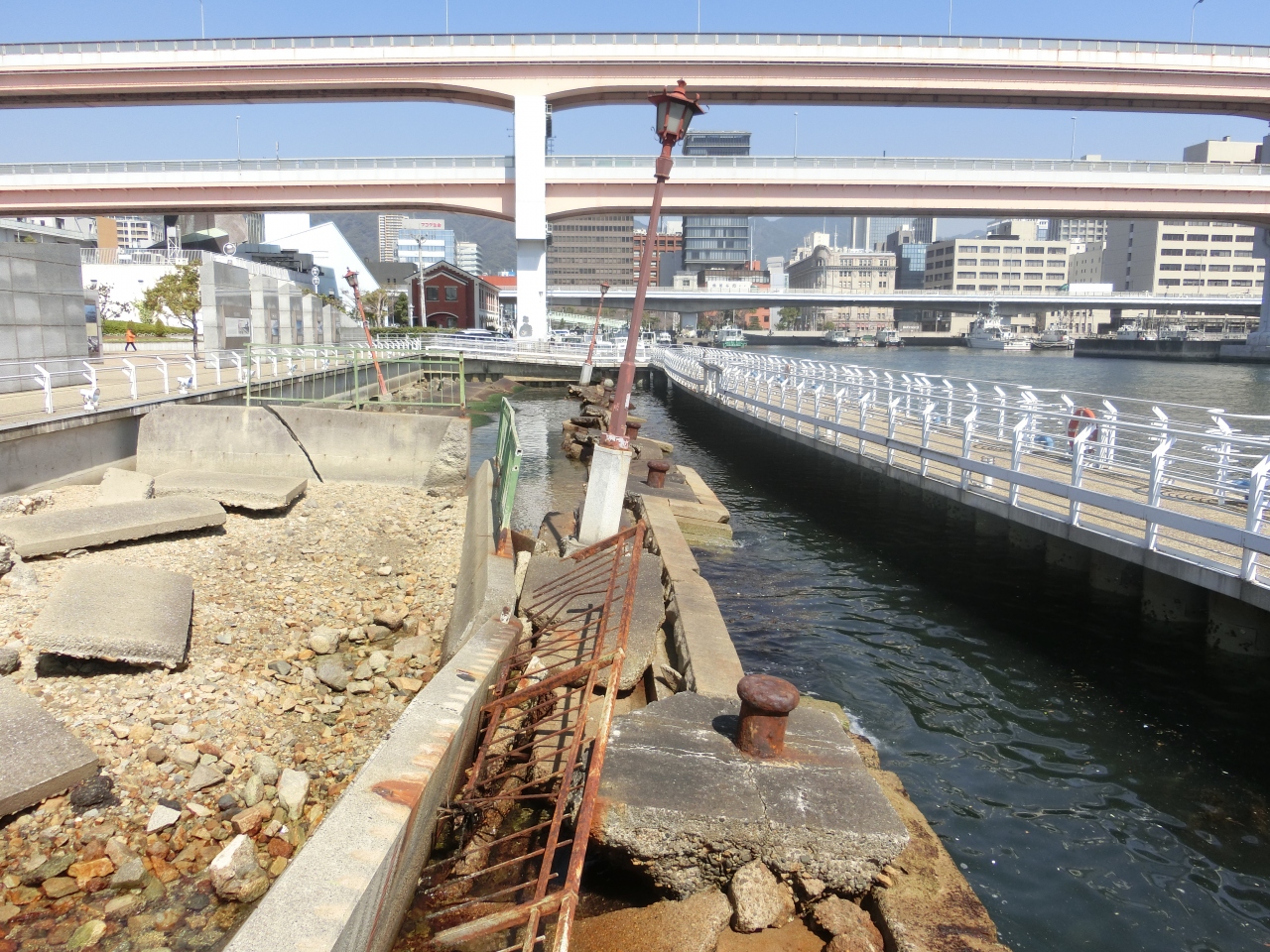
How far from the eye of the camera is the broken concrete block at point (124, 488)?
11.1 m

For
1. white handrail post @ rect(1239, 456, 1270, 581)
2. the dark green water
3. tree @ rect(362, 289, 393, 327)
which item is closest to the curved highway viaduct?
tree @ rect(362, 289, 393, 327)

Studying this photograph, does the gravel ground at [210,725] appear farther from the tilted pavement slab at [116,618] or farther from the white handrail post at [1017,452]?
the white handrail post at [1017,452]

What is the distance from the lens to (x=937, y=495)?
1480 centimetres

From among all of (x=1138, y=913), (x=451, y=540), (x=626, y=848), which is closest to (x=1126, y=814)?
(x=1138, y=913)

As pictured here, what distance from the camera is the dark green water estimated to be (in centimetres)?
525

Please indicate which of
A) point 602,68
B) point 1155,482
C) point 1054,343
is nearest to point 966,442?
point 1155,482

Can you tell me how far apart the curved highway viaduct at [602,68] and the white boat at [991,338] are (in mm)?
68367

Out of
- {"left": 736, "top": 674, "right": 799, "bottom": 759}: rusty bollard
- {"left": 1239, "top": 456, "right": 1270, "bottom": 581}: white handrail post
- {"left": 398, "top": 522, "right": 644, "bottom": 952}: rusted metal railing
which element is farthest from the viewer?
{"left": 1239, "top": 456, "right": 1270, "bottom": 581}: white handrail post

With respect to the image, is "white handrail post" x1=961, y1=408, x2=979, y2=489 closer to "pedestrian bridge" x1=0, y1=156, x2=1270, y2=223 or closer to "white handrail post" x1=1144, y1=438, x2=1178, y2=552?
"white handrail post" x1=1144, y1=438, x2=1178, y2=552

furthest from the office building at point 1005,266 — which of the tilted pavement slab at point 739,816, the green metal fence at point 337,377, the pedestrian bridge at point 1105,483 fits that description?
the tilted pavement slab at point 739,816

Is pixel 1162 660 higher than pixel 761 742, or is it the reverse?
pixel 761 742

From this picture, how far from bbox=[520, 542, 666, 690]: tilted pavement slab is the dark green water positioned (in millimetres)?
1458

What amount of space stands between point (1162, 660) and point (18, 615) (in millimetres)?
10792

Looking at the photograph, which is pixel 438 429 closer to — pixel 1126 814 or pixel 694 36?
pixel 1126 814
